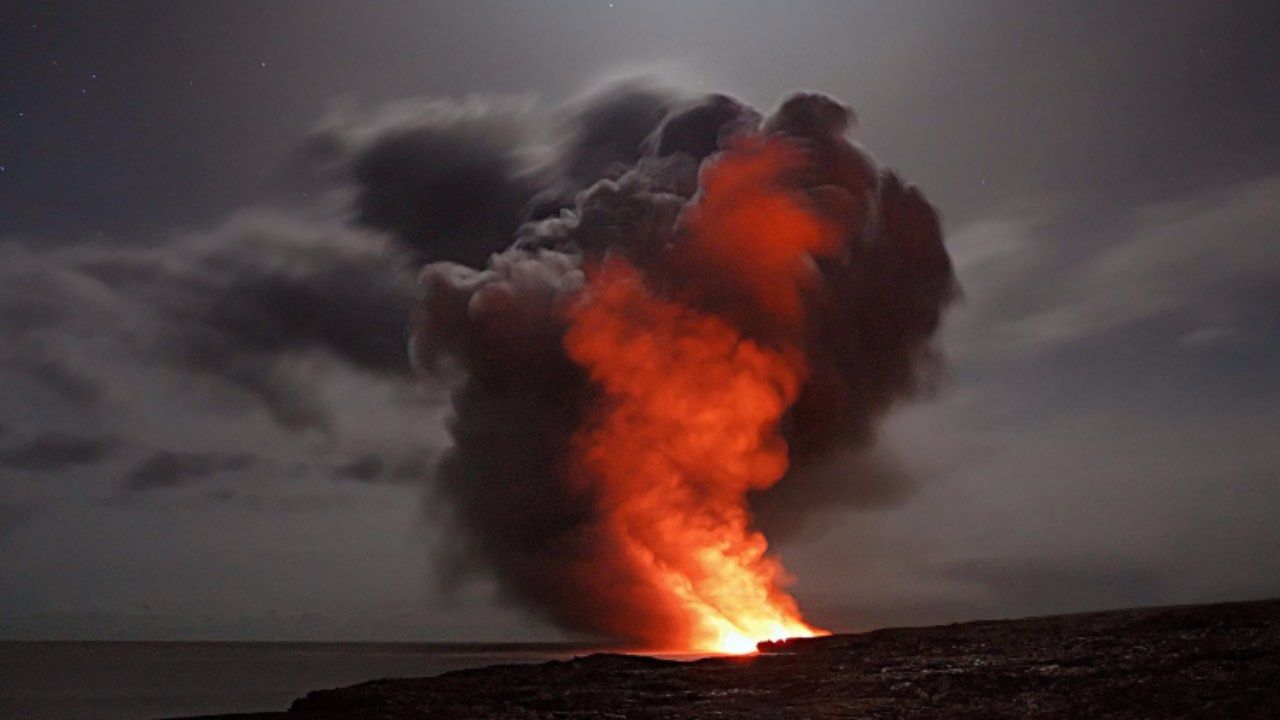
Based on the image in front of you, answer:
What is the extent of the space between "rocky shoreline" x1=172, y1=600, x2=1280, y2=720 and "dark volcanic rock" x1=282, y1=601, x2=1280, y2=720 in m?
0.05

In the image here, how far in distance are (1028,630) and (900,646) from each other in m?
4.03

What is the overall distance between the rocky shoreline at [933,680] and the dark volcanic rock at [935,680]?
0.05m

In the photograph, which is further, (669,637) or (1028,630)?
(669,637)

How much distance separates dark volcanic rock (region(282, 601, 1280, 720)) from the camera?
24656mm

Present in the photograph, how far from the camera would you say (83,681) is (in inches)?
5423

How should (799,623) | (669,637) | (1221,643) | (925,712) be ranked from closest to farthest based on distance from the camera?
1. (925,712)
2. (1221,643)
3. (799,623)
4. (669,637)

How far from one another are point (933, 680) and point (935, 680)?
0.19 ft

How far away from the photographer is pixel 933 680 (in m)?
28.4

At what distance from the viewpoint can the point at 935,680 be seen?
2833cm

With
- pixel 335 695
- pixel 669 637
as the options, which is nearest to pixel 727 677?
pixel 335 695

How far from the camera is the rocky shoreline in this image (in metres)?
24.7

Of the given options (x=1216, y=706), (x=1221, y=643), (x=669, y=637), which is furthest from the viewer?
(x=669, y=637)

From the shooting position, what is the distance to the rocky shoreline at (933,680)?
2467 cm

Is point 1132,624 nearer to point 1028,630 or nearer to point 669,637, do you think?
point 1028,630
